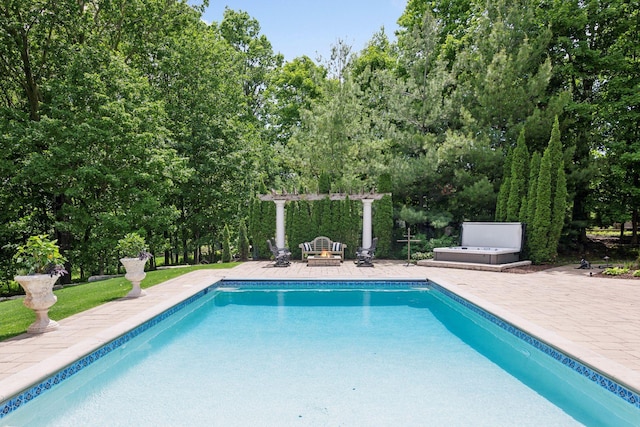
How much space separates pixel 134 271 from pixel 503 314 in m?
7.35

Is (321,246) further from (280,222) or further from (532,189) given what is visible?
(532,189)

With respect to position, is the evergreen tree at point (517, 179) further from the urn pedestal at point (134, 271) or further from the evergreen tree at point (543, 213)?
the urn pedestal at point (134, 271)

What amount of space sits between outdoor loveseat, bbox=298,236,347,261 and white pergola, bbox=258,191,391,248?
3.06ft

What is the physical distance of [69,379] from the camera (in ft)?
15.0

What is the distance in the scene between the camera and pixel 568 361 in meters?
4.74

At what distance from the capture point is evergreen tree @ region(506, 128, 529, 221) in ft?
47.6

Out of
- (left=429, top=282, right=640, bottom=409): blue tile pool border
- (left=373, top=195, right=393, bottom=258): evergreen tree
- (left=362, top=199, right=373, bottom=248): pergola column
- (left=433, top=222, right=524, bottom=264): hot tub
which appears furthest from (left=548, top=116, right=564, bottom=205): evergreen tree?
(left=429, top=282, right=640, bottom=409): blue tile pool border

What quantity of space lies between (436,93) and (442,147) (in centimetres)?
281

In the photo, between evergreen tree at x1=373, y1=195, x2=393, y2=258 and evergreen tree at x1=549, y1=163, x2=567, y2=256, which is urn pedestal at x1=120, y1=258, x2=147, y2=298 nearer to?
evergreen tree at x1=373, y1=195, x2=393, y2=258

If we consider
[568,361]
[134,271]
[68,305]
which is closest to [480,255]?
[568,361]

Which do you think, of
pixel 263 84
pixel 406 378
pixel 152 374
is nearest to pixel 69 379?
pixel 152 374

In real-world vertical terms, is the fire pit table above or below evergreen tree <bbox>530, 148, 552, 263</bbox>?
below

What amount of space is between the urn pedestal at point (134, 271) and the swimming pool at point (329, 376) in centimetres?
116

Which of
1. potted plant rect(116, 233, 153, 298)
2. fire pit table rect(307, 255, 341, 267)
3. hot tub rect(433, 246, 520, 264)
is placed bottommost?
fire pit table rect(307, 255, 341, 267)
